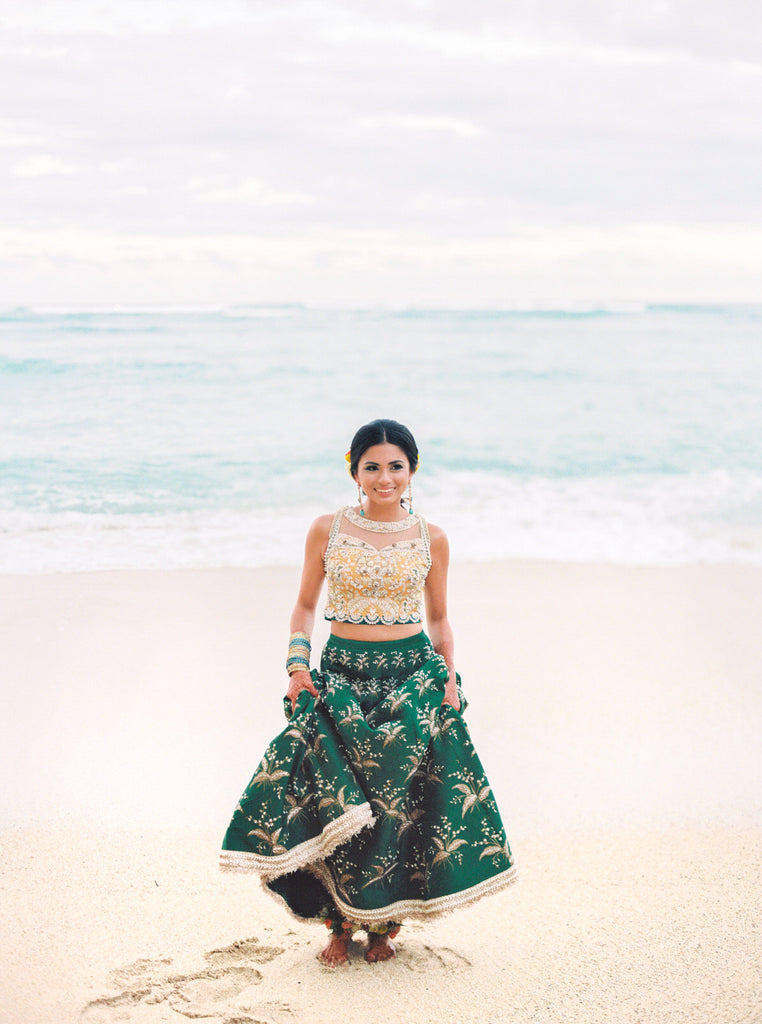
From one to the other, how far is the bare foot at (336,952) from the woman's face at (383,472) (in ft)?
4.82

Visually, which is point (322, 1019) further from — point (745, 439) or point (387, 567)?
point (745, 439)

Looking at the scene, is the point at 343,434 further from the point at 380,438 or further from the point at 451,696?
the point at 451,696

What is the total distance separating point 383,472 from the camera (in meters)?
3.52

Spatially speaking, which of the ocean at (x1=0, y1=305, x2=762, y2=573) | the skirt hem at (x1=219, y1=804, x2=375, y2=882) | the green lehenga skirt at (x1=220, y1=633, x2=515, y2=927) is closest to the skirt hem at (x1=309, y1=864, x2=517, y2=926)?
the green lehenga skirt at (x1=220, y1=633, x2=515, y2=927)

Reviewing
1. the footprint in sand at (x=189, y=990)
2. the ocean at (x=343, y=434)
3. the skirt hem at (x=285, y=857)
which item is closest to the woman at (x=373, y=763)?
the skirt hem at (x=285, y=857)

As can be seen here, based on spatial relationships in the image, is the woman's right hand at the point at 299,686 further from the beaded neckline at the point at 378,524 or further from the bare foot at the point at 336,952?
the bare foot at the point at 336,952

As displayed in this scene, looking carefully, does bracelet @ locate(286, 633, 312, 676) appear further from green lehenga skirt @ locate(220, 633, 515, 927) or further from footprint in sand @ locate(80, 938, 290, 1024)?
footprint in sand @ locate(80, 938, 290, 1024)

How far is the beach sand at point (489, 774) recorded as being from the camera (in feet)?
11.0

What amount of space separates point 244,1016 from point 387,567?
57.6 inches

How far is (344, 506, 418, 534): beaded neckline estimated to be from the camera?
3596 millimetres

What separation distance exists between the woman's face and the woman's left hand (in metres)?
0.65

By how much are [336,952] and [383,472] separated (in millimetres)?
1618

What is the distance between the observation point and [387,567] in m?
3.51

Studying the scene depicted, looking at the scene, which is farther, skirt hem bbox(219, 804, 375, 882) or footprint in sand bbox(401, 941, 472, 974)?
footprint in sand bbox(401, 941, 472, 974)
